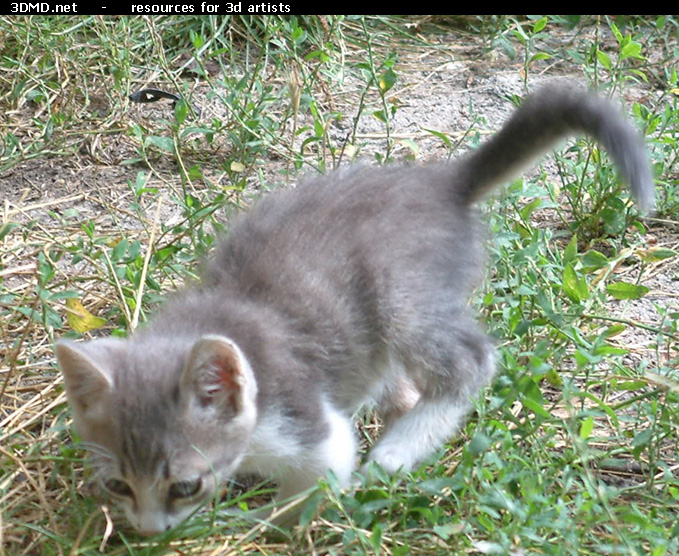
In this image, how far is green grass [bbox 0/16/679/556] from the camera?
2.88 m

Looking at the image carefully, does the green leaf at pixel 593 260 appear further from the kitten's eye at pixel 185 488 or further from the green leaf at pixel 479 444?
the kitten's eye at pixel 185 488

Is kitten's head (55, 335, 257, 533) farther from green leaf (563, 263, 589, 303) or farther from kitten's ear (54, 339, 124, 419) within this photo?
green leaf (563, 263, 589, 303)

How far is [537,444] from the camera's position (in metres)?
3.19

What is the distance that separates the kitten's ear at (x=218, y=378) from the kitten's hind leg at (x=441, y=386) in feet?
2.14

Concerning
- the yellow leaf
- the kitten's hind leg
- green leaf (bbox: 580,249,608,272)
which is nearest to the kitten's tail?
green leaf (bbox: 580,249,608,272)

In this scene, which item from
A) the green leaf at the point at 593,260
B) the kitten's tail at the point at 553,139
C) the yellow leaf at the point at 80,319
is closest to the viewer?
the kitten's tail at the point at 553,139

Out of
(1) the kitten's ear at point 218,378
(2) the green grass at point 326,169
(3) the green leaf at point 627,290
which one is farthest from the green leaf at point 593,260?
(1) the kitten's ear at point 218,378

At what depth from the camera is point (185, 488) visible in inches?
109

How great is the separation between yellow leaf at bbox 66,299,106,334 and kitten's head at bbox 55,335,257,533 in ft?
2.64

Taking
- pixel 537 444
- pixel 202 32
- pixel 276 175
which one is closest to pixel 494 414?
pixel 537 444

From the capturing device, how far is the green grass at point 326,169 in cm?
288

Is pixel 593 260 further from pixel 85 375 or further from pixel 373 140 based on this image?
pixel 85 375

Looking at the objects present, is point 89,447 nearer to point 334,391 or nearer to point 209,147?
point 334,391
